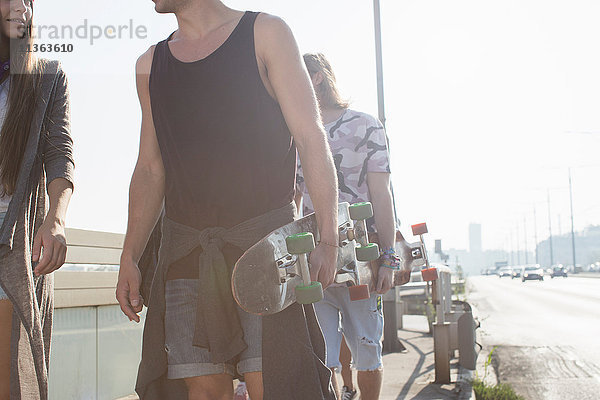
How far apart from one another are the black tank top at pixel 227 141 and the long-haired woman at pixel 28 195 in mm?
411

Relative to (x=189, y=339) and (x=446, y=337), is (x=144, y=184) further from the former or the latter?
(x=446, y=337)

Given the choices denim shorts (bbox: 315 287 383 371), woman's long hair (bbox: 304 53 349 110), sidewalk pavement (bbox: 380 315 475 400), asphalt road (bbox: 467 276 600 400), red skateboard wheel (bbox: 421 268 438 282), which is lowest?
asphalt road (bbox: 467 276 600 400)

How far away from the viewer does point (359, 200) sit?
3.77m

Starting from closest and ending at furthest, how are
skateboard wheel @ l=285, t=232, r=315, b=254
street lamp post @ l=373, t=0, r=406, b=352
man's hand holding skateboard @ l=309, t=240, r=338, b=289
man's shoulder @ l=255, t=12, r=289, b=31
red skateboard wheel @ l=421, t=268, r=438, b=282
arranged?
skateboard wheel @ l=285, t=232, r=315, b=254, man's hand holding skateboard @ l=309, t=240, r=338, b=289, man's shoulder @ l=255, t=12, r=289, b=31, red skateboard wheel @ l=421, t=268, r=438, b=282, street lamp post @ l=373, t=0, r=406, b=352

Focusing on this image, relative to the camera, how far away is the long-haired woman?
6.88 feet

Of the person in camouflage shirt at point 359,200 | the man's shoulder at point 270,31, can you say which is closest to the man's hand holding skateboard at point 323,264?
the man's shoulder at point 270,31

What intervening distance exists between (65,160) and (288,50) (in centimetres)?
84

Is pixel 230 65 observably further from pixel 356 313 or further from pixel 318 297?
pixel 356 313

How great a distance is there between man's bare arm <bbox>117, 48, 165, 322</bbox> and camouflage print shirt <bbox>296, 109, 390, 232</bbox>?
1429 mm

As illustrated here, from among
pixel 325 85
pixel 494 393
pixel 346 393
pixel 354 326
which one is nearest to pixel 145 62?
pixel 325 85

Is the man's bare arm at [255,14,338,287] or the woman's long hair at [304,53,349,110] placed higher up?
the woman's long hair at [304,53,349,110]

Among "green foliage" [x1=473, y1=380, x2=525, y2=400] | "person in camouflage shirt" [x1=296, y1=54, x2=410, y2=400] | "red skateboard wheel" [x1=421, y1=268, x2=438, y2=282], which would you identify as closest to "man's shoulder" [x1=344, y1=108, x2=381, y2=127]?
"person in camouflage shirt" [x1=296, y1=54, x2=410, y2=400]

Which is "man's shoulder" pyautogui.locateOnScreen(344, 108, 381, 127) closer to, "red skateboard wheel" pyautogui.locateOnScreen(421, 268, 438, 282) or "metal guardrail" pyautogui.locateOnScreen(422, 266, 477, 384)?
"red skateboard wheel" pyautogui.locateOnScreen(421, 268, 438, 282)

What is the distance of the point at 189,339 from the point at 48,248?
514mm
